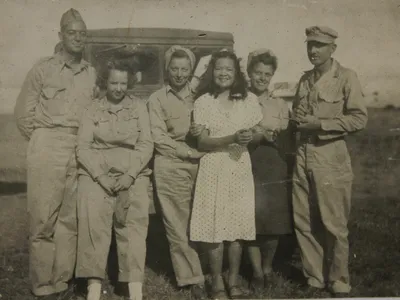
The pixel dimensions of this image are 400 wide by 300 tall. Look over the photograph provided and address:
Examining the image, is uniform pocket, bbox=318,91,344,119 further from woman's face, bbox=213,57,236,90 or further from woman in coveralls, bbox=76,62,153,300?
woman in coveralls, bbox=76,62,153,300

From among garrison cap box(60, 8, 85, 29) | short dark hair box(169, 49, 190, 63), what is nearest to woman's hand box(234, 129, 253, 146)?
short dark hair box(169, 49, 190, 63)

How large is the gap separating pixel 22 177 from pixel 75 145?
1.62 metres

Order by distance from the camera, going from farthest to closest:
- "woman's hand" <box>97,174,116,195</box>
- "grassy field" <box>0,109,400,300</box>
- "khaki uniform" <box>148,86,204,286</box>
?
"grassy field" <box>0,109,400,300</box>
"khaki uniform" <box>148,86,204,286</box>
"woman's hand" <box>97,174,116,195</box>

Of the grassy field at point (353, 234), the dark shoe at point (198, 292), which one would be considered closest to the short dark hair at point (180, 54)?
the grassy field at point (353, 234)

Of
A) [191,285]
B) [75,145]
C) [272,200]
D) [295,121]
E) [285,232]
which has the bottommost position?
[191,285]

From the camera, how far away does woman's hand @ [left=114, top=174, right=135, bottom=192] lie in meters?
3.32

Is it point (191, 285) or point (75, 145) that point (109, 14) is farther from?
point (191, 285)

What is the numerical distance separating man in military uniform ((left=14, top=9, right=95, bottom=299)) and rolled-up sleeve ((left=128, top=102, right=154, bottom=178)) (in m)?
0.38

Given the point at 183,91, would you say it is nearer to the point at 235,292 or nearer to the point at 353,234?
the point at 235,292

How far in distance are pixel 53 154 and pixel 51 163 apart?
0.06 metres

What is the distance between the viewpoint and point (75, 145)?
11.3ft

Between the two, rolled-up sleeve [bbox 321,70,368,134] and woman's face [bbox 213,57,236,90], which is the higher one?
woman's face [bbox 213,57,236,90]

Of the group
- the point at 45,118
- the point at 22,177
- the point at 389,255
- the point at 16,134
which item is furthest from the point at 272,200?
the point at 22,177

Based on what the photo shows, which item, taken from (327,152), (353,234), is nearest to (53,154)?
(327,152)
